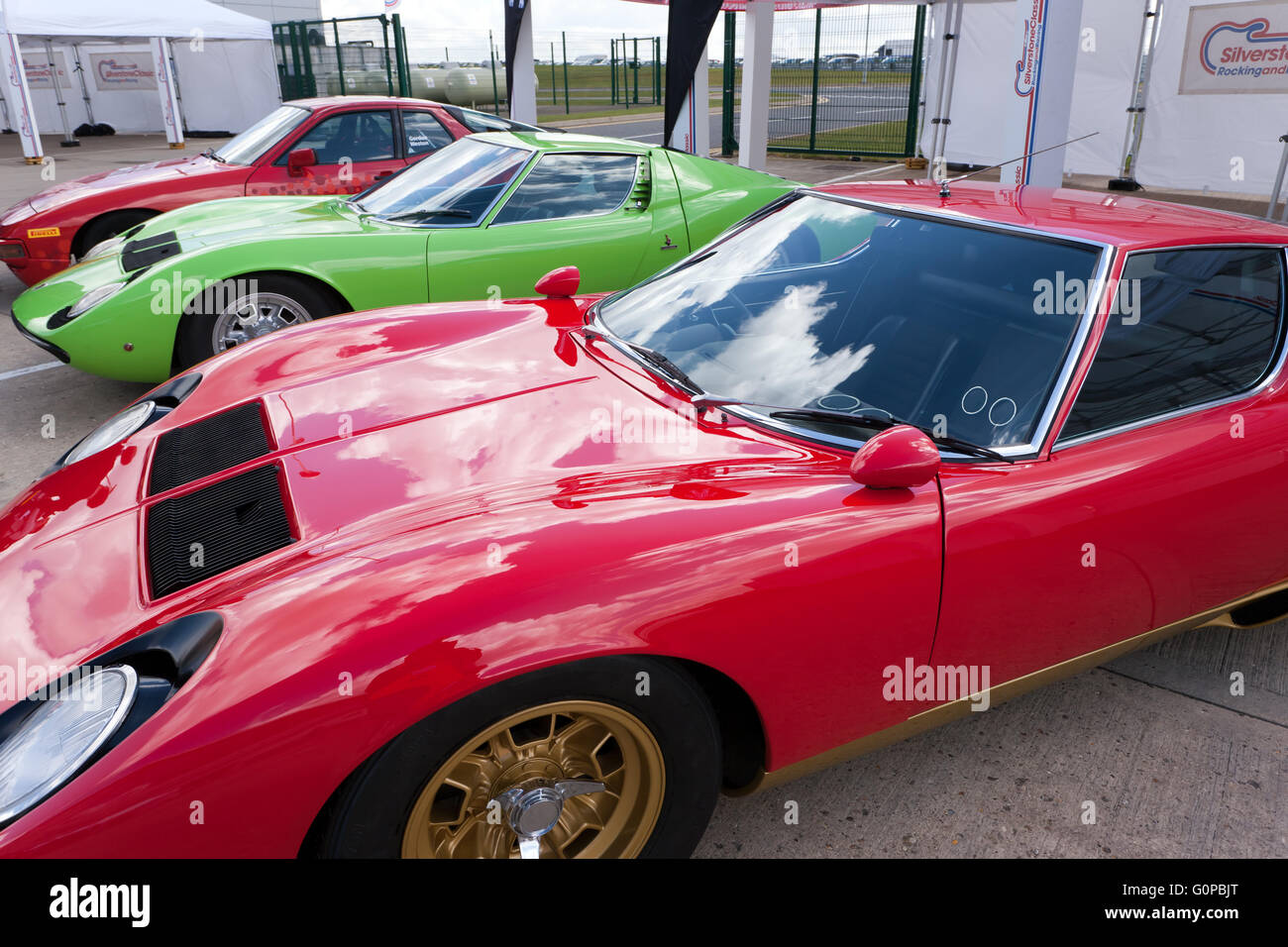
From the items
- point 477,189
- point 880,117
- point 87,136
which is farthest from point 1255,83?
point 87,136

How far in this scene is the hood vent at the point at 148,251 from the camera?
4.52 metres

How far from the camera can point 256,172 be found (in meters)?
6.48

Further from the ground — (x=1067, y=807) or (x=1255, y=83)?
(x=1255, y=83)

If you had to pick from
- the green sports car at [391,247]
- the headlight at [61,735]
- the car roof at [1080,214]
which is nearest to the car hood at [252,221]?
the green sports car at [391,247]

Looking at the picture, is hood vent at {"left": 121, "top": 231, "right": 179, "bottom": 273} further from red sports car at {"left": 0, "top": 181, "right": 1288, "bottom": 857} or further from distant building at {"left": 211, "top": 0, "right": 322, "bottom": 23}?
distant building at {"left": 211, "top": 0, "right": 322, "bottom": 23}

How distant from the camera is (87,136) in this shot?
20984 mm

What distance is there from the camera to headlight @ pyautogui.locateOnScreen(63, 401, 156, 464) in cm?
242

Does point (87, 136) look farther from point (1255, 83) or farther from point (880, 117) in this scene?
point (1255, 83)

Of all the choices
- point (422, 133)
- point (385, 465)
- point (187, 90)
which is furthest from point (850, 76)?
point (385, 465)

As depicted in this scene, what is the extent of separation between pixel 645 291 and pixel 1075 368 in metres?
1.29

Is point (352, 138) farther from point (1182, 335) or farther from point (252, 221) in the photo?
point (1182, 335)

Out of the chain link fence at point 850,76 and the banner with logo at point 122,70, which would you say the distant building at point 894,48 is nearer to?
the chain link fence at point 850,76

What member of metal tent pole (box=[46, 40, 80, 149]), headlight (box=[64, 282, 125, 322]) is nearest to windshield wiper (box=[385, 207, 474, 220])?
headlight (box=[64, 282, 125, 322])

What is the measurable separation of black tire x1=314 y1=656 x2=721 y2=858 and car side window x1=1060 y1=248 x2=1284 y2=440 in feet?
3.60
